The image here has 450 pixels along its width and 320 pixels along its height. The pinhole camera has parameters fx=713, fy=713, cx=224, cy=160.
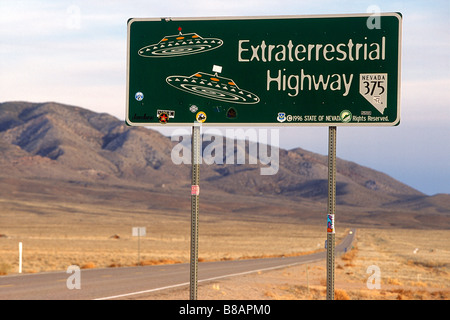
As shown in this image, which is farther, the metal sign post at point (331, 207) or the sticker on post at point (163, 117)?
the sticker on post at point (163, 117)

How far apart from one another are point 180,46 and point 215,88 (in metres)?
0.83

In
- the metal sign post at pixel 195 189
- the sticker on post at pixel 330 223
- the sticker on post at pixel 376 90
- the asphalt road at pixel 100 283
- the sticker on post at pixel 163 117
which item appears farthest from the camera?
the asphalt road at pixel 100 283

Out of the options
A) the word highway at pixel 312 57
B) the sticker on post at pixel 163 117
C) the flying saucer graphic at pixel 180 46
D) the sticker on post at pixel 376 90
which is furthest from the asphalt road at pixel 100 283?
Result: the sticker on post at pixel 376 90

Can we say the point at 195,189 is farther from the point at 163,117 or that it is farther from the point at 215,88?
the point at 215,88

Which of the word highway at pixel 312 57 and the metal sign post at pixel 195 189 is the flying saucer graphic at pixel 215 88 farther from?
the metal sign post at pixel 195 189

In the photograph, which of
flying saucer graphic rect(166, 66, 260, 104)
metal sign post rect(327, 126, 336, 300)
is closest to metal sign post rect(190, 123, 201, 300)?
flying saucer graphic rect(166, 66, 260, 104)

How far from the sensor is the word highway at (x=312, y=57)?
10.5m

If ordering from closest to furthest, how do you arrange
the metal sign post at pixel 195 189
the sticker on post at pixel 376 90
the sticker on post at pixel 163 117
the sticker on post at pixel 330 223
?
1. the sticker on post at pixel 330 223
2. the metal sign post at pixel 195 189
3. the sticker on post at pixel 376 90
4. the sticker on post at pixel 163 117

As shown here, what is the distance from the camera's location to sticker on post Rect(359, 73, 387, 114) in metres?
10.4

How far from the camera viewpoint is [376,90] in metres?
10.4

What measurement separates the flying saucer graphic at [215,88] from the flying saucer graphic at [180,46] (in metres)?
0.36

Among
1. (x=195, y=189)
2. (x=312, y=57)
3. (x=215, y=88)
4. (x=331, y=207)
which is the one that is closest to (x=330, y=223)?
(x=331, y=207)

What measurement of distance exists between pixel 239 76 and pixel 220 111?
616 millimetres

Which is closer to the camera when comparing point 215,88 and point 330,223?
point 330,223
